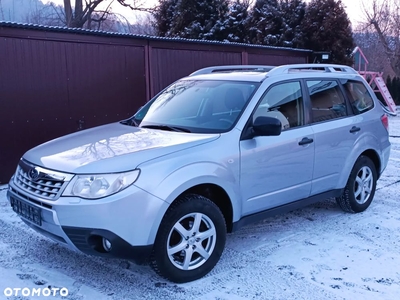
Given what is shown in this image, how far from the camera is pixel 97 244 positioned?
11.9 ft

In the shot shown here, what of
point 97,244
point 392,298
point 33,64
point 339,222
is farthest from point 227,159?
point 33,64

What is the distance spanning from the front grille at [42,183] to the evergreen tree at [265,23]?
1922 centimetres

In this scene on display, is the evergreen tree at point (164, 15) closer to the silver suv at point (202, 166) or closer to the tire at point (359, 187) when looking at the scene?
the silver suv at point (202, 166)

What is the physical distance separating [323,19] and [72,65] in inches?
624

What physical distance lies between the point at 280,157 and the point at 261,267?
107cm

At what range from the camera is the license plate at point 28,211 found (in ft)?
12.5

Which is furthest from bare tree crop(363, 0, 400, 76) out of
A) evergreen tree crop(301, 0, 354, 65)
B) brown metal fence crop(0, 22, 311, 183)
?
brown metal fence crop(0, 22, 311, 183)

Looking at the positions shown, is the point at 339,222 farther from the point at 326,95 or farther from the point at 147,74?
the point at 147,74

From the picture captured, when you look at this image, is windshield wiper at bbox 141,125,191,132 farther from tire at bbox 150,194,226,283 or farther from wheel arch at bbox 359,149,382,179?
wheel arch at bbox 359,149,382,179

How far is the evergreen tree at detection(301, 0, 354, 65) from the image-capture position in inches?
826

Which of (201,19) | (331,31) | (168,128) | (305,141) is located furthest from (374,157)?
(201,19)

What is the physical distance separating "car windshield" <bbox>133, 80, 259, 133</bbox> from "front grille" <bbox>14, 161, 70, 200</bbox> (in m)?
1.26

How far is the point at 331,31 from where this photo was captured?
68.9ft

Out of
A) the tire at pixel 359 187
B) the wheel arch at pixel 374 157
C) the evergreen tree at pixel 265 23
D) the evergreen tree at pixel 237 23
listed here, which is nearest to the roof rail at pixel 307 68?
the wheel arch at pixel 374 157
